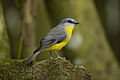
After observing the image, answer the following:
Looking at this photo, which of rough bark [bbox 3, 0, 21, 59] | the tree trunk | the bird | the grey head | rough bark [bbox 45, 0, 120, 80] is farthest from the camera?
rough bark [bbox 3, 0, 21, 59]

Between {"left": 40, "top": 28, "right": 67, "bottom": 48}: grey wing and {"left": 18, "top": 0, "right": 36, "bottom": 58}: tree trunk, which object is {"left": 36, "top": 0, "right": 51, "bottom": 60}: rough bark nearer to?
{"left": 18, "top": 0, "right": 36, "bottom": 58}: tree trunk

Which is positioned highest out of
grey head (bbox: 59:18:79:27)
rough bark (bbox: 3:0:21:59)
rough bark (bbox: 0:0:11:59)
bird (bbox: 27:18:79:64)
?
grey head (bbox: 59:18:79:27)

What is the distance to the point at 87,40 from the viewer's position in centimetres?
768

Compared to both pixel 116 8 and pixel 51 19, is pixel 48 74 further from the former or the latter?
pixel 116 8

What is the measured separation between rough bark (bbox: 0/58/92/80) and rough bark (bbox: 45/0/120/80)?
3471 millimetres

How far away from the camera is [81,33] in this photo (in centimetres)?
765

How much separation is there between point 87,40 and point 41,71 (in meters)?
3.91

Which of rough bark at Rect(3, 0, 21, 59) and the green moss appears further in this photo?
rough bark at Rect(3, 0, 21, 59)

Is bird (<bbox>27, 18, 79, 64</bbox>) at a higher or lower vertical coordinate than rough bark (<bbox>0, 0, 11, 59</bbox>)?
higher

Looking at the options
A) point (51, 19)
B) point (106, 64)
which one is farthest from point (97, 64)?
point (51, 19)

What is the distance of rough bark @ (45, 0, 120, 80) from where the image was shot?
7512 millimetres

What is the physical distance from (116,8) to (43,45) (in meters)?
7.59

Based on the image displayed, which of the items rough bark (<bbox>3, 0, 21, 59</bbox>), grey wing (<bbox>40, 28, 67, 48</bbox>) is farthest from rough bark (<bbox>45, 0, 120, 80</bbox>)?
grey wing (<bbox>40, 28, 67, 48</bbox>)

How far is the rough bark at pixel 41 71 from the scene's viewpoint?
3771 mm
